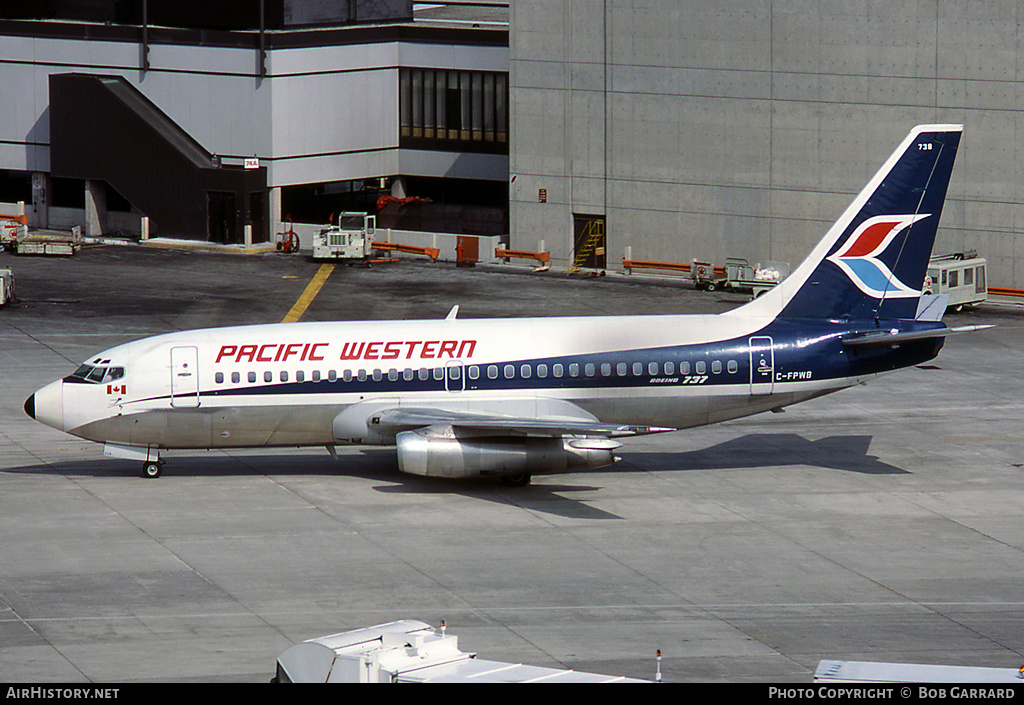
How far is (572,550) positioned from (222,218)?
56346mm

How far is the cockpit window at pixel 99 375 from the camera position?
3994 centimetres

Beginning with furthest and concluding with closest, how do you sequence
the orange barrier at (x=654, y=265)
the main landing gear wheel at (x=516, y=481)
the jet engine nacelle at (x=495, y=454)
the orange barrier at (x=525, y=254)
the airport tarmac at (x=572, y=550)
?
1. the orange barrier at (x=525, y=254)
2. the orange barrier at (x=654, y=265)
3. the main landing gear wheel at (x=516, y=481)
4. the jet engine nacelle at (x=495, y=454)
5. the airport tarmac at (x=572, y=550)

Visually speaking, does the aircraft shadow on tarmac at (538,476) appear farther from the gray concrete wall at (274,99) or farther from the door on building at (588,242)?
the gray concrete wall at (274,99)

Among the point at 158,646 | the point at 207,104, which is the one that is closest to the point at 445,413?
the point at 158,646

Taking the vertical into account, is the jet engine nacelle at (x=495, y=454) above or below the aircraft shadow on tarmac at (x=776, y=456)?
above

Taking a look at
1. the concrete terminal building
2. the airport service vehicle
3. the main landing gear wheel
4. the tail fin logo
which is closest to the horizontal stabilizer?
the tail fin logo

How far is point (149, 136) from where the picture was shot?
8738 cm

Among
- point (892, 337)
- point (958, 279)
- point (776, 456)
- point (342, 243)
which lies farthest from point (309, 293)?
point (892, 337)

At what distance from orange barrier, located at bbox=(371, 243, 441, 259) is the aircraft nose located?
44148mm

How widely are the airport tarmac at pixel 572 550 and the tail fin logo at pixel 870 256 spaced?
5.29 m

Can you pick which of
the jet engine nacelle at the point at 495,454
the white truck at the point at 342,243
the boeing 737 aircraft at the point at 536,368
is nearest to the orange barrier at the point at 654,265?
the white truck at the point at 342,243

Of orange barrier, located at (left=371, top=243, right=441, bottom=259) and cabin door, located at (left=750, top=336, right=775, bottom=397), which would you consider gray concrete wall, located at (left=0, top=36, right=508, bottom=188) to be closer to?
orange barrier, located at (left=371, top=243, right=441, bottom=259)

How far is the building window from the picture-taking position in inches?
3612

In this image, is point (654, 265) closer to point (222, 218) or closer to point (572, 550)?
point (222, 218)
